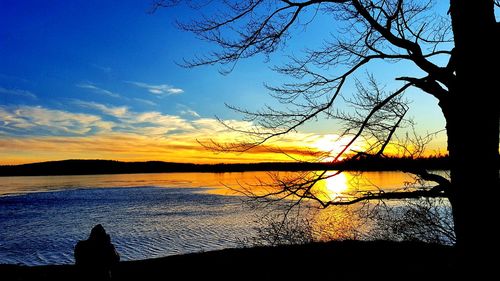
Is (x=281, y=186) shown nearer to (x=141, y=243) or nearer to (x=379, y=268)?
(x=379, y=268)

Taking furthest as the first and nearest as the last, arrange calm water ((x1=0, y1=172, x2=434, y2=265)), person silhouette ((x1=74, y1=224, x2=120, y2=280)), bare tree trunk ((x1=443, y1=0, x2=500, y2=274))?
1. calm water ((x1=0, y1=172, x2=434, y2=265))
2. person silhouette ((x1=74, y1=224, x2=120, y2=280))
3. bare tree trunk ((x1=443, y1=0, x2=500, y2=274))

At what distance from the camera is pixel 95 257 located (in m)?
7.61

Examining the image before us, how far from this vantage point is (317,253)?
34.1ft

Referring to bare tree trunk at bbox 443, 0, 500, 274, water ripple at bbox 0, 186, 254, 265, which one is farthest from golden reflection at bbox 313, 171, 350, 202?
water ripple at bbox 0, 186, 254, 265

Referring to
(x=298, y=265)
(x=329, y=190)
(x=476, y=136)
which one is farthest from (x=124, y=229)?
(x=329, y=190)

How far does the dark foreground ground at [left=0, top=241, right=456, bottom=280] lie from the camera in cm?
852

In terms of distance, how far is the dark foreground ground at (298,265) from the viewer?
335 inches

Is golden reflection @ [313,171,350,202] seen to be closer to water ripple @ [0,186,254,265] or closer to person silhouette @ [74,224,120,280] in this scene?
person silhouette @ [74,224,120,280]

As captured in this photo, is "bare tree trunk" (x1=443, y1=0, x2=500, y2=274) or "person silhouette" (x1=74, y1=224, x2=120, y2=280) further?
"person silhouette" (x1=74, y1=224, x2=120, y2=280)

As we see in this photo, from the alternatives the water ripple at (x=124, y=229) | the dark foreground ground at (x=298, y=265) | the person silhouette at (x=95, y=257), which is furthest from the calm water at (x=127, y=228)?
the person silhouette at (x=95, y=257)

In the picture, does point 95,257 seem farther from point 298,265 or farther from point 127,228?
point 127,228

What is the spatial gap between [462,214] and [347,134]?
2136mm

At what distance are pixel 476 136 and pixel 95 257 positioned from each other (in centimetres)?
630

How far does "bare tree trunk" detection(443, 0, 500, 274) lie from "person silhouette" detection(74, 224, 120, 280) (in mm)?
5778
